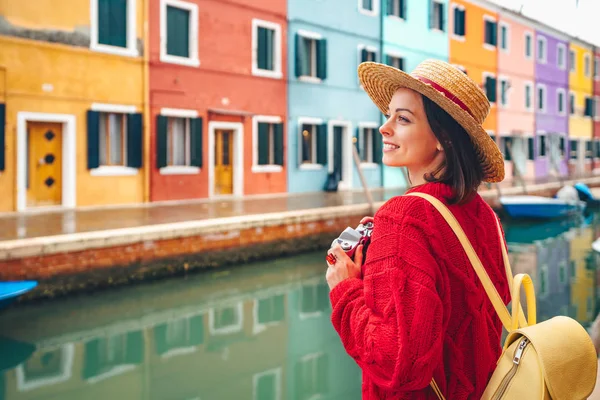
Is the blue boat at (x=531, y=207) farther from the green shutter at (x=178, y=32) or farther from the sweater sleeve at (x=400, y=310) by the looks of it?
the sweater sleeve at (x=400, y=310)

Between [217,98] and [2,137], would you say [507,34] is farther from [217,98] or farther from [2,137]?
[2,137]

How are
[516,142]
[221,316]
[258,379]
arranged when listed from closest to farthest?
[258,379]
[221,316]
[516,142]

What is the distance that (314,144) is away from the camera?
53.2 ft

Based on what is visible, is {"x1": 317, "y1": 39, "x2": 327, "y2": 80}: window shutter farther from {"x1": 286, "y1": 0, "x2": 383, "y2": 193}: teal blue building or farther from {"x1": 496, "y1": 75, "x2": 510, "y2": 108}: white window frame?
{"x1": 496, "y1": 75, "x2": 510, "y2": 108}: white window frame

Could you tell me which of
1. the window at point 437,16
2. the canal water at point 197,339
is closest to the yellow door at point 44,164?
the canal water at point 197,339

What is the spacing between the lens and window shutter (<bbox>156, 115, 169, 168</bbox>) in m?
12.3

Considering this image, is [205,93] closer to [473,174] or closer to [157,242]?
[157,242]

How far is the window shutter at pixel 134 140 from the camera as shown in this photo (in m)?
12.0

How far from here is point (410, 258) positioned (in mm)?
1174

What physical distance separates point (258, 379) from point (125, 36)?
340 inches

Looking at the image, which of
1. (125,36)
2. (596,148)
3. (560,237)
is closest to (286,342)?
(125,36)

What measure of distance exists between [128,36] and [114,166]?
8.31ft

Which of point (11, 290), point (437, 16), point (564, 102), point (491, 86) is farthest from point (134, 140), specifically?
point (564, 102)

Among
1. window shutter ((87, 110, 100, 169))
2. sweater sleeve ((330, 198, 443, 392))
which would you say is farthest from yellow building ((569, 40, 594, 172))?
sweater sleeve ((330, 198, 443, 392))
